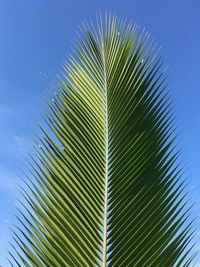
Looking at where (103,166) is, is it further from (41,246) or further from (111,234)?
(41,246)

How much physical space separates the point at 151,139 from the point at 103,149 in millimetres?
300

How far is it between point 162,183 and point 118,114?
59cm

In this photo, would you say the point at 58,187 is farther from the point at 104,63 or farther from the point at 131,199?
the point at 104,63

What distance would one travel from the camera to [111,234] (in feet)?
6.31

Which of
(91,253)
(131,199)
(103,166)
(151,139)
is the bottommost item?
(91,253)

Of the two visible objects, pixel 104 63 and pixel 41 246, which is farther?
pixel 104 63

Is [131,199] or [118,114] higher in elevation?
[118,114]

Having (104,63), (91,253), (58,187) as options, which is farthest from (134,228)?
(104,63)

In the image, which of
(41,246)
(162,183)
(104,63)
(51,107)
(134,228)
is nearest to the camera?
(41,246)

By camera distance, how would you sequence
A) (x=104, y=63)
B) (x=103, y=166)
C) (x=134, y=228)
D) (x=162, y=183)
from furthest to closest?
(x=104, y=63) → (x=103, y=166) → (x=162, y=183) → (x=134, y=228)

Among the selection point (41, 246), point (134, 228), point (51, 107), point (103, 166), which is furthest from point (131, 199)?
point (51, 107)

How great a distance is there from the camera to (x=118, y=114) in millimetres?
2436

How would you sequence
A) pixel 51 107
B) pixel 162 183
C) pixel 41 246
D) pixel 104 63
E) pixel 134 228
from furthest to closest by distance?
1. pixel 104 63
2. pixel 51 107
3. pixel 162 183
4. pixel 134 228
5. pixel 41 246

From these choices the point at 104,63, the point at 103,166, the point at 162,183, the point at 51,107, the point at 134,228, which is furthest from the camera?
the point at 104,63
